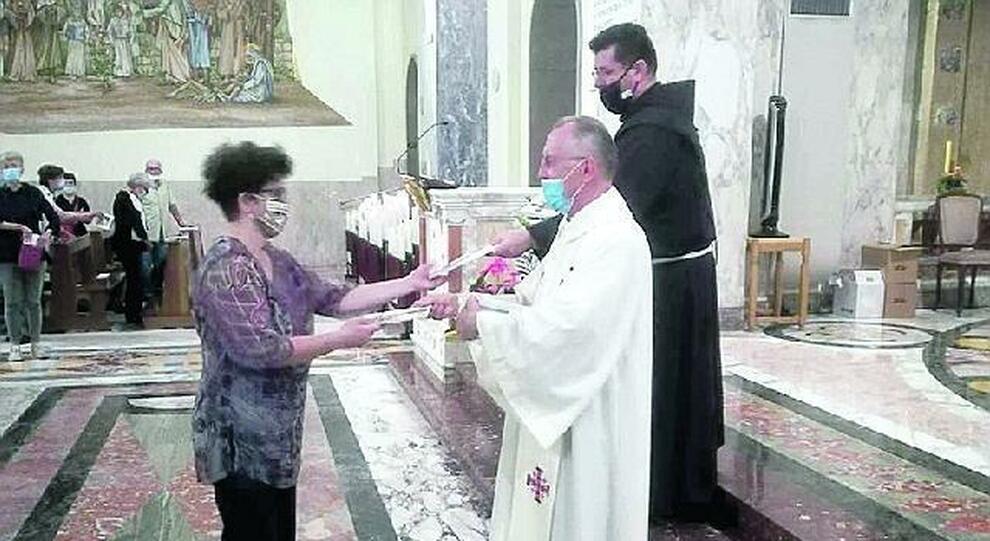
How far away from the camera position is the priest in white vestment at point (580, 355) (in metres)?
2.33

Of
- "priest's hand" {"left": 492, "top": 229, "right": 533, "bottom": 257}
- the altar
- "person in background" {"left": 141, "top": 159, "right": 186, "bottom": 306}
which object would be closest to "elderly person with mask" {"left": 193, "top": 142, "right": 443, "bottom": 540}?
"priest's hand" {"left": 492, "top": 229, "right": 533, "bottom": 257}

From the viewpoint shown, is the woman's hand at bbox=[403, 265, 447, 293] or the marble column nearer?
the woman's hand at bbox=[403, 265, 447, 293]

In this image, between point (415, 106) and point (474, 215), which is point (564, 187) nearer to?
point (474, 215)

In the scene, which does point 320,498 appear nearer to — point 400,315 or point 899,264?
point 400,315

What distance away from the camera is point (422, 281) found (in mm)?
2783

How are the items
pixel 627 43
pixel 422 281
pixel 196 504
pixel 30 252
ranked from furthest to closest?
pixel 30 252 < pixel 196 504 < pixel 627 43 < pixel 422 281

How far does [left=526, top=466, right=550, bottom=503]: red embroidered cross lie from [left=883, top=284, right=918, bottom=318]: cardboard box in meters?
6.71

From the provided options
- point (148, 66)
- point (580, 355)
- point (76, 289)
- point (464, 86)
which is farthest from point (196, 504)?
point (148, 66)

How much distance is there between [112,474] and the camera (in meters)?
4.46

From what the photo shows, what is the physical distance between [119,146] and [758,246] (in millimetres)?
10299

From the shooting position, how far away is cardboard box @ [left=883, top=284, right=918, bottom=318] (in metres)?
8.40

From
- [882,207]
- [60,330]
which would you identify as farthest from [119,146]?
[882,207]

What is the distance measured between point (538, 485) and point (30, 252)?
5.56m

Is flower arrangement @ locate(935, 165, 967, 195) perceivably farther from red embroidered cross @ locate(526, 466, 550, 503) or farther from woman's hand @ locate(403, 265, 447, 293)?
red embroidered cross @ locate(526, 466, 550, 503)
